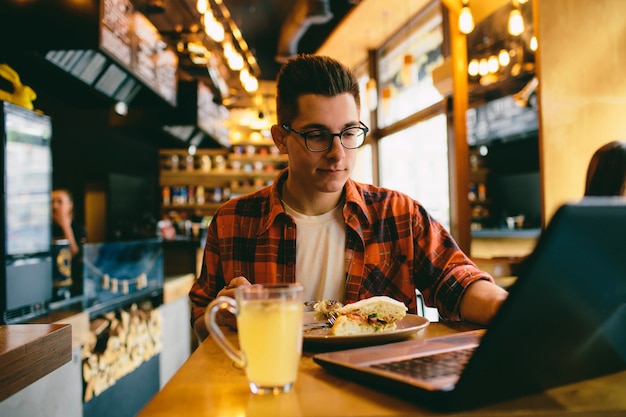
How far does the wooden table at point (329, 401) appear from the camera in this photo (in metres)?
0.62

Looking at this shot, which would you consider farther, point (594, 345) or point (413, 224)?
point (413, 224)

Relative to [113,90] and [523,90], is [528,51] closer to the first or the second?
[523,90]

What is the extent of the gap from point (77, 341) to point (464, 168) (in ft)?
10.0

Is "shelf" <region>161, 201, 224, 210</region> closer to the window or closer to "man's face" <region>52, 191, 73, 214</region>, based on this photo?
the window

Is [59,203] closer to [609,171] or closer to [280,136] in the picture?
[280,136]

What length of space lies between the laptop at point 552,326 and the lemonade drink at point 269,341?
0.09 metres

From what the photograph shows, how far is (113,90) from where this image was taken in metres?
4.08

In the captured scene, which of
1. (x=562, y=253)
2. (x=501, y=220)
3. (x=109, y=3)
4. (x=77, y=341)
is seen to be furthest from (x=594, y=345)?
(x=501, y=220)

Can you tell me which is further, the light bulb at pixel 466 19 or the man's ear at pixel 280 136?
the light bulb at pixel 466 19

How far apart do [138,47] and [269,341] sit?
3795mm

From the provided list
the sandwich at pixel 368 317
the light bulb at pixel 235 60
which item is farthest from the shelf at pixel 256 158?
the sandwich at pixel 368 317

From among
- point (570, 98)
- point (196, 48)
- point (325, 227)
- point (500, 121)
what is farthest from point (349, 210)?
point (500, 121)

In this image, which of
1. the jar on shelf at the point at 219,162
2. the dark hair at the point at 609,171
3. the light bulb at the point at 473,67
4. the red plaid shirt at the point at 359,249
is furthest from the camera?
the jar on shelf at the point at 219,162

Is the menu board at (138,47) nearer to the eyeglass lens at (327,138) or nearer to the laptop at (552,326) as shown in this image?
the eyeglass lens at (327,138)
